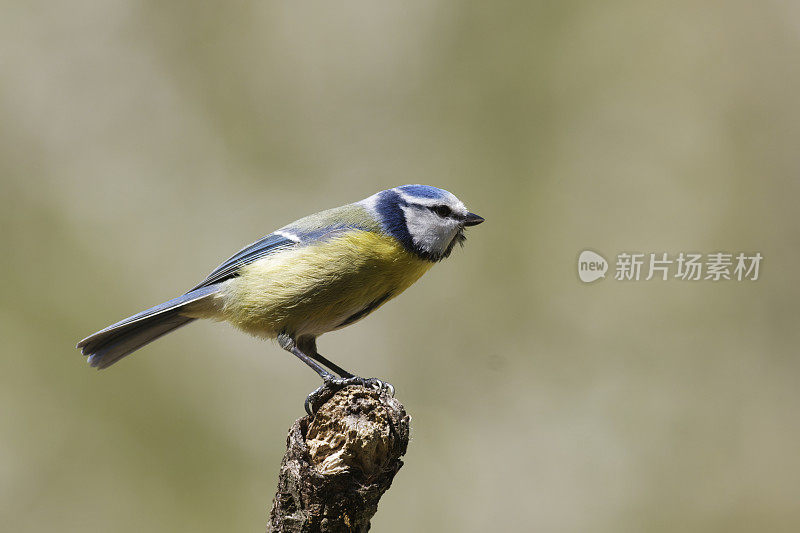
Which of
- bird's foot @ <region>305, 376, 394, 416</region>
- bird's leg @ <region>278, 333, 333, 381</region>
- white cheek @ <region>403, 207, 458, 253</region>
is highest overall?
white cheek @ <region>403, 207, 458, 253</region>

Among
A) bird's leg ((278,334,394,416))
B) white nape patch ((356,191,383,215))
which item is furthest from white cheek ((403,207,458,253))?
bird's leg ((278,334,394,416))

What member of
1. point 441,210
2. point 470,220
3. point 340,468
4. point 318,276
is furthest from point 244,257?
point 340,468

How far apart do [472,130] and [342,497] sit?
3606 mm

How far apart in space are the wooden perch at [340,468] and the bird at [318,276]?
1.75ft

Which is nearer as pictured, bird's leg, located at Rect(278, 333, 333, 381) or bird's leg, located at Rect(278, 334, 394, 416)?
bird's leg, located at Rect(278, 334, 394, 416)

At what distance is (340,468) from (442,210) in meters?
1.25

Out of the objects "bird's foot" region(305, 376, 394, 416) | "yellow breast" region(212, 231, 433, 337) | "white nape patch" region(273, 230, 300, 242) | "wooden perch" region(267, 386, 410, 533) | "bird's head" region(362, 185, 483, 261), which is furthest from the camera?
"white nape patch" region(273, 230, 300, 242)

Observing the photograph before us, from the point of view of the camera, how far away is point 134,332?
2900 mm

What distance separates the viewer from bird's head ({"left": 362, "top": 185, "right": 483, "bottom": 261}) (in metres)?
Answer: 2.76

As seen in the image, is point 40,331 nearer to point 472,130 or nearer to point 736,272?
point 472,130

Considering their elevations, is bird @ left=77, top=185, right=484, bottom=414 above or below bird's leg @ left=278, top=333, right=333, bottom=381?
above

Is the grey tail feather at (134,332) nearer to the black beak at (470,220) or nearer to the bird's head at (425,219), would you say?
the bird's head at (425,219)

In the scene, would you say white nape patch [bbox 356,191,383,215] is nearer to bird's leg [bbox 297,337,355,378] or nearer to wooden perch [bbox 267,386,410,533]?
bird's leg [bbox 297,337,355,378]

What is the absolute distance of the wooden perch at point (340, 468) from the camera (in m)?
1.94
